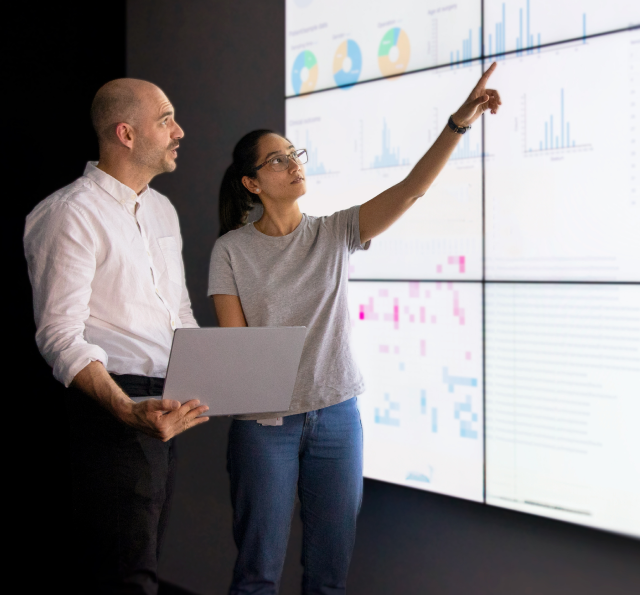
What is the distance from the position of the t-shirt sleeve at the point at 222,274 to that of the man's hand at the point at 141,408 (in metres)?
0.45

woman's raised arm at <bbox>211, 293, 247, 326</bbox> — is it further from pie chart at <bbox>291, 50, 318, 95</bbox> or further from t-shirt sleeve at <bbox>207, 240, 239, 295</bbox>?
pie chart at <bbox>291, 50, 318, 95</bbox>

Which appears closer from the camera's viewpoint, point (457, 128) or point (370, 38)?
point (457, 128)

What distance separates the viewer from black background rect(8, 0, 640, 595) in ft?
8.21

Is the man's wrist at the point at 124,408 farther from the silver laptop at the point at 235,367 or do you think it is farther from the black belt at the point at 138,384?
the black belt at the point at 138,384

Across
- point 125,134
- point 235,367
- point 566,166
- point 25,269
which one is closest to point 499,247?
point 566,166

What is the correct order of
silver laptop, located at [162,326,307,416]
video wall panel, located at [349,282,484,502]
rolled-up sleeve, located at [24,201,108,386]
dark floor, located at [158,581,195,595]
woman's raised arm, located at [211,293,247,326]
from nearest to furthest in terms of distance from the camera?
silver laptop, located at [162,326,307,416]
rolled-up sleeve, located at [24,201,108,386]
woman's raised arm, located at [211,293,247,326]
video wall panel, located at [349,282,484,502]
dark floor, located at [158,581,195,595]

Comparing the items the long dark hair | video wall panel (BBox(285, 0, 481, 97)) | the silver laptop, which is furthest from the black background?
the silver laptop

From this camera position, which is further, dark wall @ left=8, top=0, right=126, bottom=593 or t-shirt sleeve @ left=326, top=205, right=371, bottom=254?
dark wall @ left=8, top=0, right=126, bottom=593

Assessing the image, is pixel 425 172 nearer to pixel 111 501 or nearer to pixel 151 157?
pixel 151 157

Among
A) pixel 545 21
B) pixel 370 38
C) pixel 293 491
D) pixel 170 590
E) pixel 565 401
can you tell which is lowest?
pixel 170 590

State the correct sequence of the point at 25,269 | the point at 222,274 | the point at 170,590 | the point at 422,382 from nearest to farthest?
the point at 222,274 < the point at 422,382 < the point at 25,269 < the point at 170,590

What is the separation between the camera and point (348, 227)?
1.73 metres

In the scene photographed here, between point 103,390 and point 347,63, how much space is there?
5.19 ft

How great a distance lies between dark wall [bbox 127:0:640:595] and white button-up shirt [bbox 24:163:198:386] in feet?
3.60
